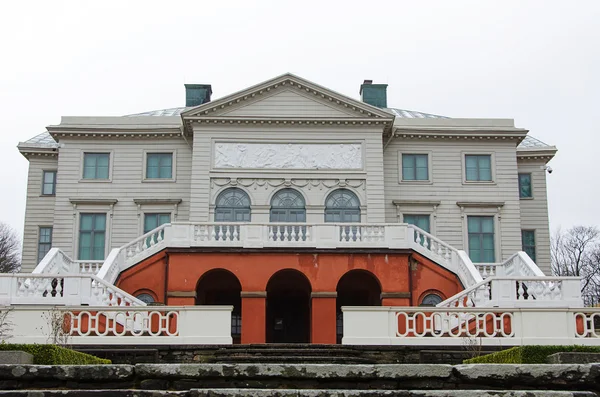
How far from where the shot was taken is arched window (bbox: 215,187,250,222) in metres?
36.3

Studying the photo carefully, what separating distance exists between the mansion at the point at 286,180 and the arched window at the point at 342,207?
0.05m

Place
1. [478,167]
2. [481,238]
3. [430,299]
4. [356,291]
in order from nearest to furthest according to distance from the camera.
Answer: [430,299]
[356,291]
[481,238]
[478,167]

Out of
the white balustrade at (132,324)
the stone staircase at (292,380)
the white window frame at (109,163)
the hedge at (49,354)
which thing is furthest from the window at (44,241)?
the stone staircase at (292,380)

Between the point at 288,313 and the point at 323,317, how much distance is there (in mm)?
4305

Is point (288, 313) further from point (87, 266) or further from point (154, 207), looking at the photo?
point (154, 207)

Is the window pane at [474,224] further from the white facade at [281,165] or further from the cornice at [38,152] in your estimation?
the cornice at [38,152]

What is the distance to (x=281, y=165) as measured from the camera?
121 feet

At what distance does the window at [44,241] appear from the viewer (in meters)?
39.8

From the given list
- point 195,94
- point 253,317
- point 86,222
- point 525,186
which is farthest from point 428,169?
point 86,222

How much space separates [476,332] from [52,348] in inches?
432

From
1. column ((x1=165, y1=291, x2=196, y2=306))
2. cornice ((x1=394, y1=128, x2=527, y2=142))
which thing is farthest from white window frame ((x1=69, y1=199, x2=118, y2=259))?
cornice ((x1=394, y1=128, x2=527, y2=142))

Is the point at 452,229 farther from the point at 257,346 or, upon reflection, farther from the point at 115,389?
the point at 115,389

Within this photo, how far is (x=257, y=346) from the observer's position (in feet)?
66.8

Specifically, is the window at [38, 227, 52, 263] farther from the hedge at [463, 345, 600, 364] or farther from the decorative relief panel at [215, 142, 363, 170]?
the hedge at [463, 345, 600, 364]
